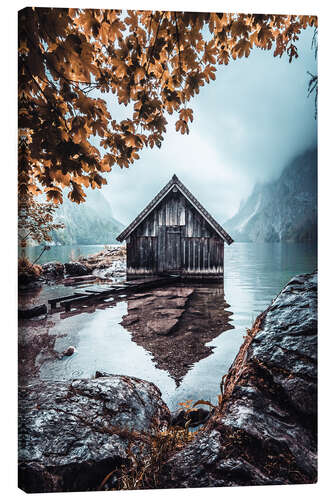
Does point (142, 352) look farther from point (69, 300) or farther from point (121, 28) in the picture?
point (121, 28)

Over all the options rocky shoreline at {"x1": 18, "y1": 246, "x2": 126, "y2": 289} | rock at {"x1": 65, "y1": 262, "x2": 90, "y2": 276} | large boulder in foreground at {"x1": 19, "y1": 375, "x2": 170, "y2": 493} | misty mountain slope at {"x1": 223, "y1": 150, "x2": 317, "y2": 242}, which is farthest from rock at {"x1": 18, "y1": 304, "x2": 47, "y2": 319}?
misty mountain slope at {"x1": 223, "y1": 150, "x2": 317, "y2": 242}

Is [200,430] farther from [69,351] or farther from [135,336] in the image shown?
[69,351]

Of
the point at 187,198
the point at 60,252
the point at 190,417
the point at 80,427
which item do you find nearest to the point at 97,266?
the point at 60,252

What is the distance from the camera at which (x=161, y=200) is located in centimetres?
223

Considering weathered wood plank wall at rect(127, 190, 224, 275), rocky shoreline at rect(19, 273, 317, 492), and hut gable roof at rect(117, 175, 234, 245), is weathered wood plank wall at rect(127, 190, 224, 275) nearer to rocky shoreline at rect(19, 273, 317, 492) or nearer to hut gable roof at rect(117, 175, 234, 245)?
hut gable roof at rect(117, 175, 234, 245)

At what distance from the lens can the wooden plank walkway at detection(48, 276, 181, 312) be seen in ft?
6.74

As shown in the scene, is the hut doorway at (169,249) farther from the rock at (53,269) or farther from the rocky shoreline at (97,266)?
the rock at (53,269)

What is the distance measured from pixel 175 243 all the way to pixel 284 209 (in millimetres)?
952

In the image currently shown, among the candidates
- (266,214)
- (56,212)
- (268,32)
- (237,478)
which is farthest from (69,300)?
(268,32)

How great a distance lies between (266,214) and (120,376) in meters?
1.71

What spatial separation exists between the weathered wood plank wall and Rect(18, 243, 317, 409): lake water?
0.16 meters

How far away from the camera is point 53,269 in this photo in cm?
206

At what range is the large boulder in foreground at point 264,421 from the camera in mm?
1653

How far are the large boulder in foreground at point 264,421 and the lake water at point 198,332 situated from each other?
15 centimetres
